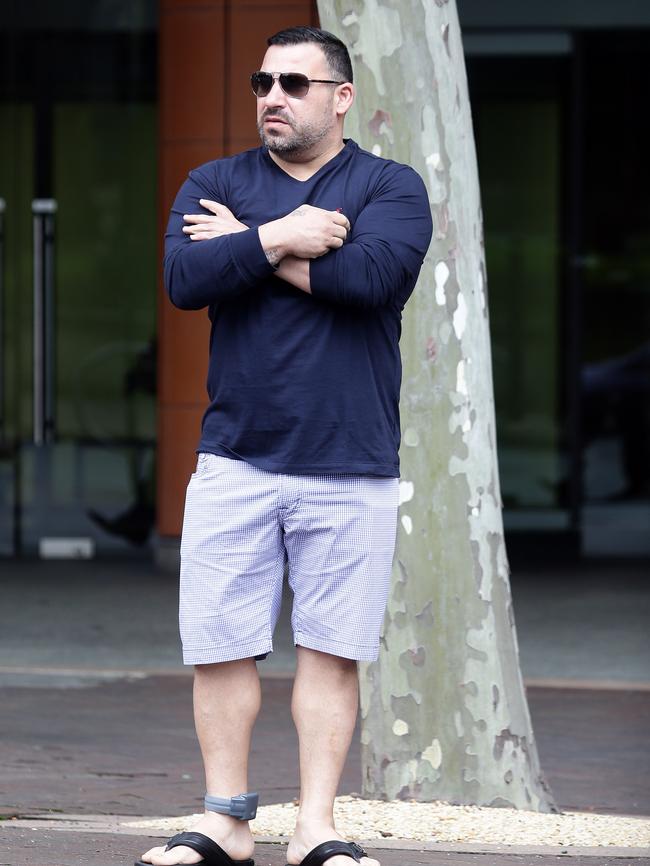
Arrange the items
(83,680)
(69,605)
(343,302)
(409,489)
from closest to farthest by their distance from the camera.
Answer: (343,302)
(409,489)
(83,680)
(69,605)

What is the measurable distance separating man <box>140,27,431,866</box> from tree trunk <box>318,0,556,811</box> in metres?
0.90

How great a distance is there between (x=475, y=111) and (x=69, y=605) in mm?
4503

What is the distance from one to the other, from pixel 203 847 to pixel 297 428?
102 cm

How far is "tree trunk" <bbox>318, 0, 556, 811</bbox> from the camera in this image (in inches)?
204

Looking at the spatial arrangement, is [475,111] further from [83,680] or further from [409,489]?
[409,489]

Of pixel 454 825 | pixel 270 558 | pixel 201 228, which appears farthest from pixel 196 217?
pixel 454 825

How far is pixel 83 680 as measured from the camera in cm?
793

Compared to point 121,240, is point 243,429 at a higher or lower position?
lower

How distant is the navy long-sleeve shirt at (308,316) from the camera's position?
4098mm

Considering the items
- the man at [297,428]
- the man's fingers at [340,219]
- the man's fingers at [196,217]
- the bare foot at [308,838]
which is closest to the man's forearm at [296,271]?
the man at [297,428]

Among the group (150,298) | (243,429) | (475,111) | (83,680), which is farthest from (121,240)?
(243,429)

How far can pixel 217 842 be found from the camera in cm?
425

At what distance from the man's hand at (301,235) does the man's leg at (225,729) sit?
3.25 ft

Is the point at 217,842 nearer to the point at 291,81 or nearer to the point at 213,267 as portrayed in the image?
the point at 213,267
